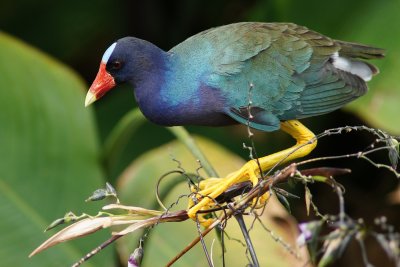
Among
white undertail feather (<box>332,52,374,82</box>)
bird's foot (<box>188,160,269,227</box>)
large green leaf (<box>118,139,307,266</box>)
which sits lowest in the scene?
large green leaf (<box>118,139,307,266</box>)

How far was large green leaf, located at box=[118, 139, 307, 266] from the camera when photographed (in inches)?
80.1

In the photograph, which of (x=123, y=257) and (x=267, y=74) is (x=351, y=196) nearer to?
(x=123, y=257)

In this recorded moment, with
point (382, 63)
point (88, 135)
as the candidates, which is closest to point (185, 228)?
point (88, 135)

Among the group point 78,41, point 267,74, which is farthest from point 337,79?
point 78,41

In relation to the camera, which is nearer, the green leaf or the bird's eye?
the bird's eye

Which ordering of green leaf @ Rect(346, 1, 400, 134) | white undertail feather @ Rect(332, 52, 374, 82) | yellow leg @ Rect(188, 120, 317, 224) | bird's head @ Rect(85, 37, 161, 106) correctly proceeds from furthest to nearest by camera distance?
1. green leaf @ Rect(346, 1, 400, 134)
2. white undertail feather @ Rect(332, 52, 374, 82)
3. bird's head @ Rect(85, 37, 161, 106)
4. yellow leg @ Rect(188, 120, 317, 224)

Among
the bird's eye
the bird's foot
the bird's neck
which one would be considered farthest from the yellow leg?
the bird's eye

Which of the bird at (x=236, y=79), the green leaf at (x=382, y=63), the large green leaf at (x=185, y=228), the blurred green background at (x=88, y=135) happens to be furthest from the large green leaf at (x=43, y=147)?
the green leaf at (x=382, y=63)

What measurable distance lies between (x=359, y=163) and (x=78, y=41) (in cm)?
128

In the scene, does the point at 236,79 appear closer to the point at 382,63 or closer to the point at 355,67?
the point at 355,67

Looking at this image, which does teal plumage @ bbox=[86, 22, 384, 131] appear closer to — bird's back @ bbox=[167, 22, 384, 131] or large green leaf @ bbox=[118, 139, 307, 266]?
bird's back @ bbox=[167, 22, 384, 131]

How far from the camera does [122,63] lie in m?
1.41

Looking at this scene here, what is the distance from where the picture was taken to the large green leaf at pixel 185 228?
6.68 feet

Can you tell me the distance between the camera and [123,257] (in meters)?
2.20
